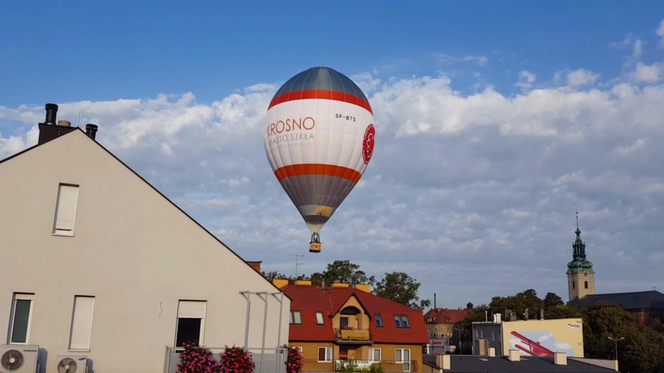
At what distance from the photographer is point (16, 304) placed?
15.5 m

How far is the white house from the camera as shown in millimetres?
15656

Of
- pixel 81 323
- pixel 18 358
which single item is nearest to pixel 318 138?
pixel 81 323

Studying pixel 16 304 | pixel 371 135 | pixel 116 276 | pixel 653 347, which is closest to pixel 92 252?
pixel 116 276

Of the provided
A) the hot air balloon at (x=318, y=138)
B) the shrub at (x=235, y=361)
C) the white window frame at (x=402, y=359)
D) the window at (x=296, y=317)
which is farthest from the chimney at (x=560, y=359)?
the shrub at (x=235, y=361)

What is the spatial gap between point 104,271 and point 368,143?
27.1 m

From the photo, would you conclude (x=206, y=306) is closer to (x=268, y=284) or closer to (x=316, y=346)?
(x=268, y=284)

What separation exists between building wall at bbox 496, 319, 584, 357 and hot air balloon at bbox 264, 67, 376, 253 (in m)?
49.5

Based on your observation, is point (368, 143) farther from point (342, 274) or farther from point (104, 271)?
point (342, 274)

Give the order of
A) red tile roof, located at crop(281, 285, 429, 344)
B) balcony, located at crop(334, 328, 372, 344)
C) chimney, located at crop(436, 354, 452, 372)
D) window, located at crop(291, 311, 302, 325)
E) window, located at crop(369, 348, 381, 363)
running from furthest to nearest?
chimney, located at crop(436, 354, 452, 372), window, located at crop(369, 348, 381, 363), red tile roof, located at crop(281, 285, 429, 344), window, located at crop(291, 311, 302, 325), balcony, located at crop(334, 328, 372, 344)

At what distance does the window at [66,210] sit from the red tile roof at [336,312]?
117 ft

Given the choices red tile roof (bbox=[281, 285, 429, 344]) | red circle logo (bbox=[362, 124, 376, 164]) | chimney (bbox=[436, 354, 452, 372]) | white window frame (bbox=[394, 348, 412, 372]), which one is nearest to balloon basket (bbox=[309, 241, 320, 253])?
red circle logo (bbox=[362, 124, 376, 164])

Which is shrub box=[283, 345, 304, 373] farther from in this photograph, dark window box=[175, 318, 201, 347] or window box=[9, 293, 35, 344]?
window box=[9, 293, 35, 344]

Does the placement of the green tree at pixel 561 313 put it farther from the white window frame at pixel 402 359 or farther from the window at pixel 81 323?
the window at pixel 81 323

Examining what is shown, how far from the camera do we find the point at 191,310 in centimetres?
1711
